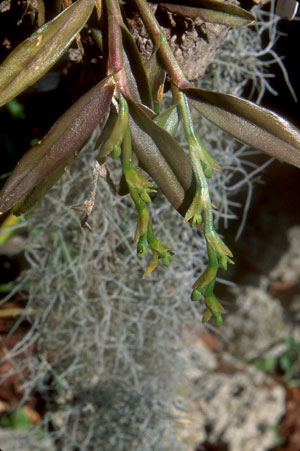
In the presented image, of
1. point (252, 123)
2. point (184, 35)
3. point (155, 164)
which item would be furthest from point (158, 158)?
point (184, 35)

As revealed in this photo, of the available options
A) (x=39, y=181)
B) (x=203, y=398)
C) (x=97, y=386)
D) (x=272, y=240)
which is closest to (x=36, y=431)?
(x=97, y=386)

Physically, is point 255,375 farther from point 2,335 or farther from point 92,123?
point 92,123

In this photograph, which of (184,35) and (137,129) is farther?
(184,35)

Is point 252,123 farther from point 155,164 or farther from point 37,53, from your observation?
point 37,53

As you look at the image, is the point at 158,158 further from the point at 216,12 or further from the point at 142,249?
the point at 216,12

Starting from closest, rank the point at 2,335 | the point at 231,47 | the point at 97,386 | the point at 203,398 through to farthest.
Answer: the point at 231,47
the point at 97,386
the point at 2,335
the point at 203,398

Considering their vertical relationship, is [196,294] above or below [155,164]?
below

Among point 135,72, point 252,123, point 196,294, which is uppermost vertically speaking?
point 135,72
